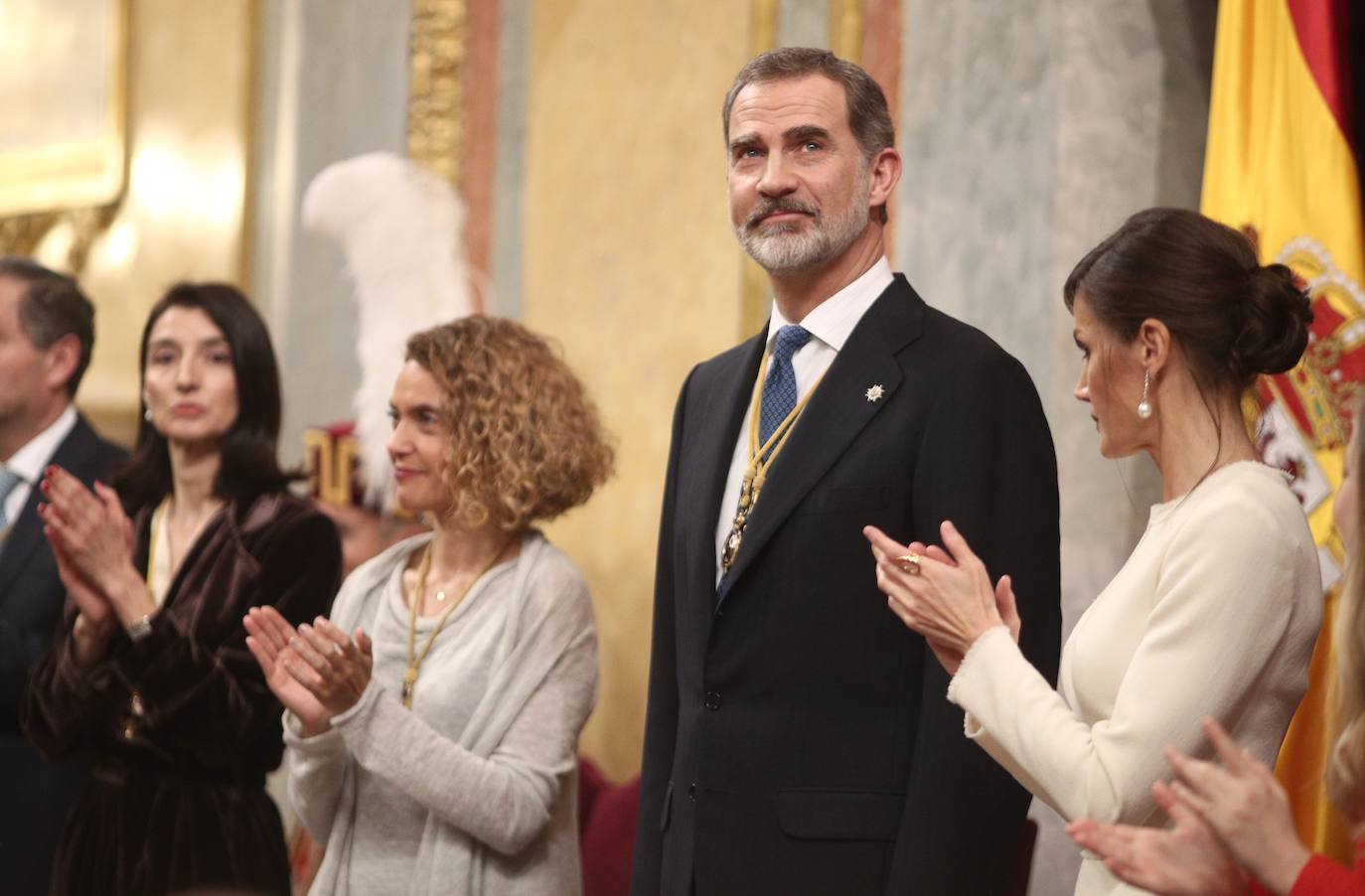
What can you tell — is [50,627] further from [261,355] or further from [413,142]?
[413,142]

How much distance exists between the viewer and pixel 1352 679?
2.03 meters

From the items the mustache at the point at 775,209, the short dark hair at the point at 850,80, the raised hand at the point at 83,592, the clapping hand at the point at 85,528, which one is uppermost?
the short dark hair at the point at 850,80

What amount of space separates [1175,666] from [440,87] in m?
4.07

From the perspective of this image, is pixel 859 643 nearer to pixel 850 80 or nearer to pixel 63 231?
pixel 850 80

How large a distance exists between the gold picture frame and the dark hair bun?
5.85 m

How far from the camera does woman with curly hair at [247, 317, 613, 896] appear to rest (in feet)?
9.93

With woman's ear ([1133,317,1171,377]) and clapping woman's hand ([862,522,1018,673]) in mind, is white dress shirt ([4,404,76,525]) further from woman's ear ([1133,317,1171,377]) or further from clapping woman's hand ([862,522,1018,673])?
woman's ear ([1133,317,1171,377])

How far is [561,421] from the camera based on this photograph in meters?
3.41

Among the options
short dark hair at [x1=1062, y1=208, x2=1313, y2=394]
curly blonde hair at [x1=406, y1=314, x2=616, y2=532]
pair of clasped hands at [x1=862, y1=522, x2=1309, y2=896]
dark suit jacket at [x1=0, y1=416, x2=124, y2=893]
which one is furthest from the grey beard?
dark suit jacket at [x1=0, y1=416, x2=124, y2=893]

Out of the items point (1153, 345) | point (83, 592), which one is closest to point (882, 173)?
point (1153, 345)

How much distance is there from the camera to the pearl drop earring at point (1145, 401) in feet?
7.79

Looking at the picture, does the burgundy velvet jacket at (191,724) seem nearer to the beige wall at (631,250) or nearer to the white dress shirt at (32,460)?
the white dress shirt at (32,460)

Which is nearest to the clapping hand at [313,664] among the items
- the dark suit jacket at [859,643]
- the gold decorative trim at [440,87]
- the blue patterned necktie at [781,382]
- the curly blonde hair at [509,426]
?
the curly blonde hair at [509,426]

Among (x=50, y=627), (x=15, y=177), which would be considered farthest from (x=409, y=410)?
(x=15, y=177)
